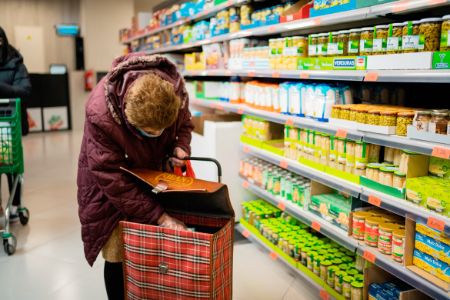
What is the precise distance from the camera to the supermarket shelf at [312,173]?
2.65m

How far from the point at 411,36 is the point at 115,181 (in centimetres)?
156

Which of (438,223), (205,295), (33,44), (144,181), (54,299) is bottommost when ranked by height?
(54,299)

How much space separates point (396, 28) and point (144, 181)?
1.49 meters

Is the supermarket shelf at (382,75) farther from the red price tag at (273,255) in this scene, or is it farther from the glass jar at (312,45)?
the red price tag at (273,255)

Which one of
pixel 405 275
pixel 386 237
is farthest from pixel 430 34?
pixel 405 275

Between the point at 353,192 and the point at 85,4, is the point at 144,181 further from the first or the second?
the point at 85,4

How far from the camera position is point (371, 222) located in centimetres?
254

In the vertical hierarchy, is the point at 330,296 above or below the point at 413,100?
below

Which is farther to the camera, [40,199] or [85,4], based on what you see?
[85,4]

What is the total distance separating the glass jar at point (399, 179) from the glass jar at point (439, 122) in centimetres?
32

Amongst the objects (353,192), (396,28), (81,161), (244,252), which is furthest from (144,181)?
(244,252)

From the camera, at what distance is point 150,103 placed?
1685 mm

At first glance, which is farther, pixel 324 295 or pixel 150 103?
pixel 324 295

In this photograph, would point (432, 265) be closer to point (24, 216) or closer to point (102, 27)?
point (24, 216)
